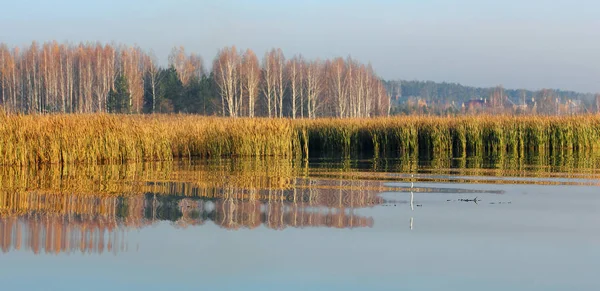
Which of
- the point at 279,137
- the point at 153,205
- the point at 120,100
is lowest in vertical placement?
the point at 153,205

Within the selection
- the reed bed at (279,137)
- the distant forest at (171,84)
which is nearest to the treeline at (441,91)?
the distant forest at (171,84)

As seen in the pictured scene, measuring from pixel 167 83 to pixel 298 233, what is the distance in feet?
192

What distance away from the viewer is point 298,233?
724cm

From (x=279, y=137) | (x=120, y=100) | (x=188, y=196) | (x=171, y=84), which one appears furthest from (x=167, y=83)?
(x=188, y=196)

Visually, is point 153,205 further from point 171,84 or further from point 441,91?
point 441,91

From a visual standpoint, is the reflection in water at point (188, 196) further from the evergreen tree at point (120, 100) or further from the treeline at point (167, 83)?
the treeline at point (167, 83)

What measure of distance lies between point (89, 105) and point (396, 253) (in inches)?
2233

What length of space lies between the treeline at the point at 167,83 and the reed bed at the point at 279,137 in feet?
115

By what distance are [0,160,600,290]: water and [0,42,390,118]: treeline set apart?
4587cm

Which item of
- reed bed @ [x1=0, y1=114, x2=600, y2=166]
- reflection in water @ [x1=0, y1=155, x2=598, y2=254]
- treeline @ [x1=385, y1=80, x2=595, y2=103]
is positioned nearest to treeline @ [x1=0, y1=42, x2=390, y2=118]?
reed bed @ [x1=0, y1=114, x2=600, y2=166]

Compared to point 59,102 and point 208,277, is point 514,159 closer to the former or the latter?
point 208,277

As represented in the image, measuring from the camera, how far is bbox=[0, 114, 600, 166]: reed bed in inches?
601

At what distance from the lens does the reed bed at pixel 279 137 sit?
1527cm

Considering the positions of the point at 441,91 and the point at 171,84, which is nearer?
the point at 171,84
